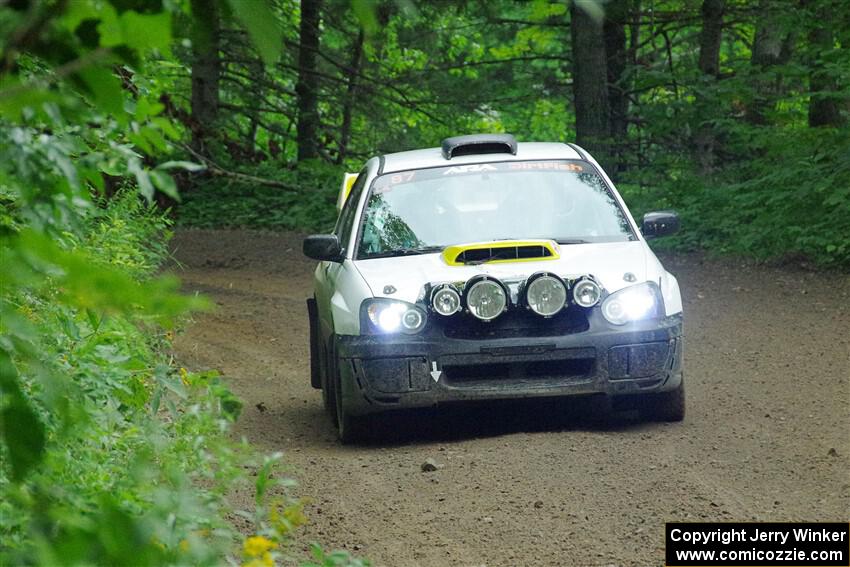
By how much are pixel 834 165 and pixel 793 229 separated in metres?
0.94

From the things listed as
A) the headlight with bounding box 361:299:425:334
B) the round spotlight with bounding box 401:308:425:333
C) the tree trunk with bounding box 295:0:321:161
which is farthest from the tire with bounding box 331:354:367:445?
the tree trunk with bounding box 295:0:321:161

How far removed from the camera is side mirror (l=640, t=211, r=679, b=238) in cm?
916

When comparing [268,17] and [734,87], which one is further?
[734,87]

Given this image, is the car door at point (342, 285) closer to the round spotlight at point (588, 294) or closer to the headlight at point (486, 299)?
the headlight at point (486, 299)

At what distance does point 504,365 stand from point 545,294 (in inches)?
20.1

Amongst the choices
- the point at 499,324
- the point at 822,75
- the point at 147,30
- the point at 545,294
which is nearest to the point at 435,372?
the point at 499,324

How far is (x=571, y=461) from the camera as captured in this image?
24.4ft

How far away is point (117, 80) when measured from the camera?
2369 millimetres

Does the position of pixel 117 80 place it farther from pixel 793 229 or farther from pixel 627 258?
pixel 793 229

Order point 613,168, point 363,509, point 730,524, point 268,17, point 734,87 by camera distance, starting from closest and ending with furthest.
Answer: point 268,17 < point 730,524 < point 363,509 < point 734,87 < point 613,168

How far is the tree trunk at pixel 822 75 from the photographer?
17344 mm

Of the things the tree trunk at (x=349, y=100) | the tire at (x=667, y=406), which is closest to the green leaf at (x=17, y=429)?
the tire at (x=667, y=406)

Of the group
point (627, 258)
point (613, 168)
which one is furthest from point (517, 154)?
point (613, 168)

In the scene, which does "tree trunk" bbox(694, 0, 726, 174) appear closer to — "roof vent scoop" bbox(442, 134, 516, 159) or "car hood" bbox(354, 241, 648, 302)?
"roof vent scoop" bbox(442, 134, 516, 159)
